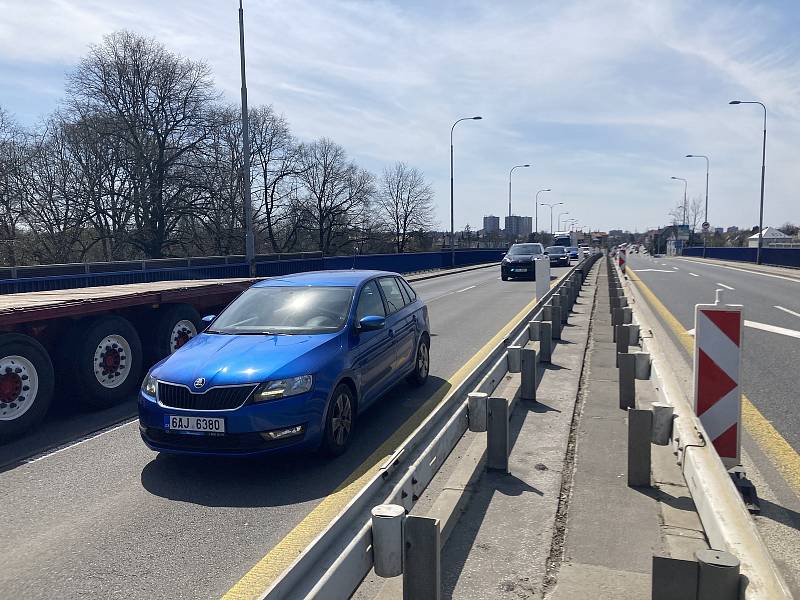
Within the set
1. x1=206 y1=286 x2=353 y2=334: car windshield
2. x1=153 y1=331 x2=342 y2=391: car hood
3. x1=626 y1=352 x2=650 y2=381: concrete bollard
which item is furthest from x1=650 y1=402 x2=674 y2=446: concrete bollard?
x1=206 y1=286 x2=353 y2=334: car windshield

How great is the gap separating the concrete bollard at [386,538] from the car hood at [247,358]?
7.97ft

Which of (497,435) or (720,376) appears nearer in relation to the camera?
(720,376)

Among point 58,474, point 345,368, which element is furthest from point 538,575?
point 58,474

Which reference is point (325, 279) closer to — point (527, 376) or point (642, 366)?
point (527, 376)

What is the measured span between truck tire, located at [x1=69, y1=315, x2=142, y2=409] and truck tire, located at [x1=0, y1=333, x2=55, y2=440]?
42 centimetres

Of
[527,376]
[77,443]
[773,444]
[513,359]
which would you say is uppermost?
[513,359]

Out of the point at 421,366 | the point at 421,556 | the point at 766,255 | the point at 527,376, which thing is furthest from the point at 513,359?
the point at 766,255

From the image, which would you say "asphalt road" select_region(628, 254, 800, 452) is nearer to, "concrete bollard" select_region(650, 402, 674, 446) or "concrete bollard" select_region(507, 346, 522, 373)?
"concrete bollard" select_region(650, 402, 674, 446)

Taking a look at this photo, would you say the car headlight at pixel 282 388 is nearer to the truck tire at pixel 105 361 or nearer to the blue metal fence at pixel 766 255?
the truck tire at pixel 105 361

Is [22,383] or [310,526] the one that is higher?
[22,383]

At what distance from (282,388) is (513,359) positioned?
8.13 feet

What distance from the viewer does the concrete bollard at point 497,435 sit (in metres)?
4.36

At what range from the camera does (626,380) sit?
6.04 meters

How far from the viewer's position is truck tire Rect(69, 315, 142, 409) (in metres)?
6.54
